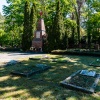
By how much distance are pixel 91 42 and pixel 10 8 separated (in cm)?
1953

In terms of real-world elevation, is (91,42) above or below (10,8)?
below

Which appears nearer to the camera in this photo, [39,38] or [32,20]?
[39,38]

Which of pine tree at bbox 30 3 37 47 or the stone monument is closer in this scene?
the stone monument

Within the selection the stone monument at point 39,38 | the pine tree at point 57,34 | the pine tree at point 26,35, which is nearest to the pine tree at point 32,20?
the pine tree at point 26,35

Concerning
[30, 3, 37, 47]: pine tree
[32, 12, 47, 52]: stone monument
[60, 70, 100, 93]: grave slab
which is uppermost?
[30, 3, 37, 47]: pine tree

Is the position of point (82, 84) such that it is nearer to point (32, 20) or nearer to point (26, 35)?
point (26, 35)

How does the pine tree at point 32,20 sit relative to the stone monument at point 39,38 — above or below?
above

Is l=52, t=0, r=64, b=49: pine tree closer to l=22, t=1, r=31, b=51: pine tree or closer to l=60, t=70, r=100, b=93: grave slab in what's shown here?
l=22, t=1, r=31, b=51: pine tree

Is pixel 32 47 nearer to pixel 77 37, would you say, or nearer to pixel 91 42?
pixel 77 37

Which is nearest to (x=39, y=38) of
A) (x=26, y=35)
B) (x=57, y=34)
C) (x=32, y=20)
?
(x=26, y=35)

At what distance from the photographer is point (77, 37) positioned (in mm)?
33781

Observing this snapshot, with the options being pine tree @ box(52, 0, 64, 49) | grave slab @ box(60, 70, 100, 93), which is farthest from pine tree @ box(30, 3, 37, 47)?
grave slab @ box(60, 70, 100, 93)

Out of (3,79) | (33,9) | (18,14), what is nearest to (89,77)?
(3,79)

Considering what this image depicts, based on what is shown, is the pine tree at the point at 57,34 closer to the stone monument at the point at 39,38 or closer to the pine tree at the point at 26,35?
the stone monument at the point at 39,38
